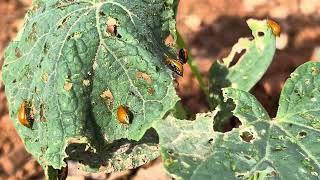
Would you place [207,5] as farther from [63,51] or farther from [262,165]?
[262,165]

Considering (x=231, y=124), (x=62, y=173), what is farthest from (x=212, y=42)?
(x=62, y=173)

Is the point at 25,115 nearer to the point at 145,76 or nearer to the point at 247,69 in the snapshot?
the point at 145,76

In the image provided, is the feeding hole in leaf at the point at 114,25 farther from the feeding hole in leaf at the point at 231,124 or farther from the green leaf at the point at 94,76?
the feeding hole in leaf at the point at 231,124

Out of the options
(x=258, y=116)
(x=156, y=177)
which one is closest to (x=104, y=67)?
(x=258, y=116)

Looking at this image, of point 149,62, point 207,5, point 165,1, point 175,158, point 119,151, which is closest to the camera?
point 175,158

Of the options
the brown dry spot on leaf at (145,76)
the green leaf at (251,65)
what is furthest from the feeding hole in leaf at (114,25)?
the green leaf at (251,65)

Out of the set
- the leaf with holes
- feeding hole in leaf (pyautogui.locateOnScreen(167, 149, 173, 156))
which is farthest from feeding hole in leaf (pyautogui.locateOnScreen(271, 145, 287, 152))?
the leaf with holes
